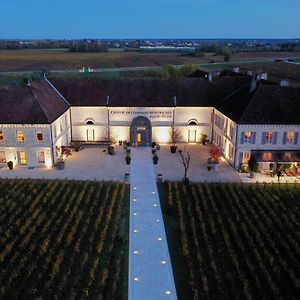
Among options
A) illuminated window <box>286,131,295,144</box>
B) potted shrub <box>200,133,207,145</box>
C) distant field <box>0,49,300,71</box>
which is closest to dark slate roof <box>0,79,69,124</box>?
potted shrub <box>200,133,207,145</box>

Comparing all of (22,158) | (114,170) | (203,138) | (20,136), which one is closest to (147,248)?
(114,170)

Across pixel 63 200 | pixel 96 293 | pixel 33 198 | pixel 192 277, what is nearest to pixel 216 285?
pixel 192 277

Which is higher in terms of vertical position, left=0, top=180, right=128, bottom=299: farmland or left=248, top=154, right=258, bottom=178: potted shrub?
left=248, top=154, right=258, bottom=178: potted shrub

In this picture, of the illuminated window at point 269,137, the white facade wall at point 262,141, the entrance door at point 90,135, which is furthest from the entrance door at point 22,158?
the illuminated window at point 269,137

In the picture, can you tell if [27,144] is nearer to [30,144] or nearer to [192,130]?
[30,144]

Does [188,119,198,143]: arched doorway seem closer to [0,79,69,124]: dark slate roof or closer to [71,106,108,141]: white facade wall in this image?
[71,106,108,141]: white facade wall

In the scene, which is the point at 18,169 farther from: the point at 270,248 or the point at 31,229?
the point at 270,248
